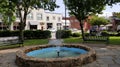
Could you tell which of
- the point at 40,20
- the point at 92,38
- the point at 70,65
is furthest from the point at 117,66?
the point at 40,20

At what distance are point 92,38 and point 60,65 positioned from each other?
952 cm

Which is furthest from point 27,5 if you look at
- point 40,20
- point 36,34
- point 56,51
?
point 40,20

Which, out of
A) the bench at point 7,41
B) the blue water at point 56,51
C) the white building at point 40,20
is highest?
the white building at point 40,20

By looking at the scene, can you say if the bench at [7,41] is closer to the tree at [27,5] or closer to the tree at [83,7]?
the tree at [27,5]

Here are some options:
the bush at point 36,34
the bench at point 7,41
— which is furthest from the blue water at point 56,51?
the bush at point 36,34

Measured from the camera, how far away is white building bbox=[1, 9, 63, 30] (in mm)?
54716

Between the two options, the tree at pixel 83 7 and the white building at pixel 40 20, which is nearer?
the tree at pixel 83 7

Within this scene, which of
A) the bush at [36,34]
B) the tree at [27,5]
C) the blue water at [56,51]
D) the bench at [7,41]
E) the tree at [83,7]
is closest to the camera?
the blue water at [56,51]

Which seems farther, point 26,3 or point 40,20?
point 40,20

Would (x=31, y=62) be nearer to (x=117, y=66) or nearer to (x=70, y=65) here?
(x=70, y=65)

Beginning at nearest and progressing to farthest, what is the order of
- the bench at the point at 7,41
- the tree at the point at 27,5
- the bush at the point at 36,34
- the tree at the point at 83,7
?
the bench at the point at 7,41
the tree at the point at 27,5
the tree at the point at 83,7
the bush at the point at 36,34

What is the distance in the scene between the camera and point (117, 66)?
350 inches

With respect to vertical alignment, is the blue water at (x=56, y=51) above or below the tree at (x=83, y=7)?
below

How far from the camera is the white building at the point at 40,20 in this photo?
5472 centimetres
